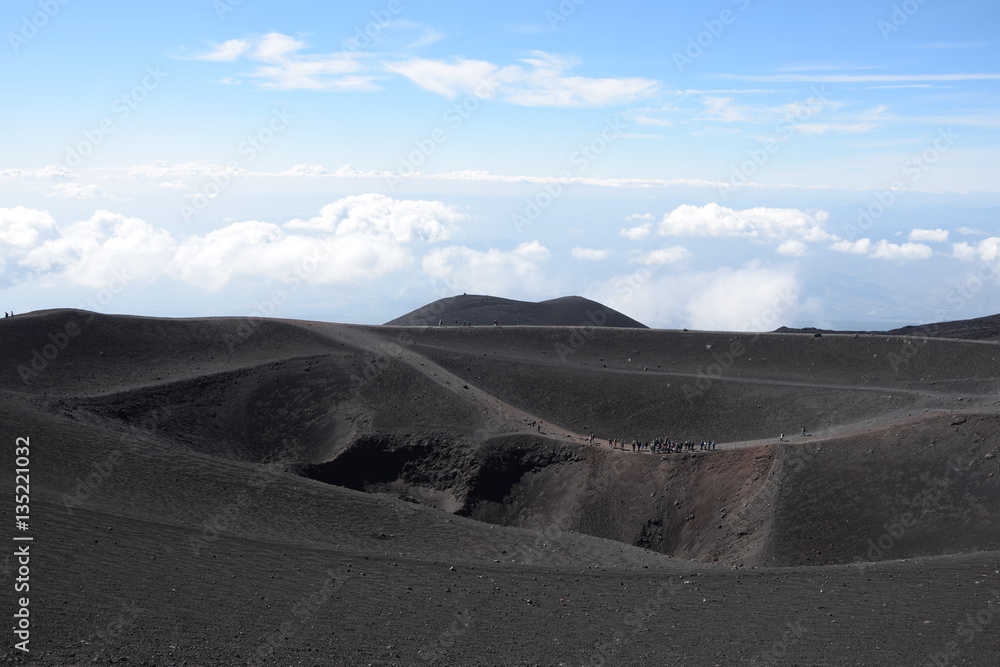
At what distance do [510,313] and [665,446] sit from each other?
183 feet

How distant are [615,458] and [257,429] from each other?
21.0 meters

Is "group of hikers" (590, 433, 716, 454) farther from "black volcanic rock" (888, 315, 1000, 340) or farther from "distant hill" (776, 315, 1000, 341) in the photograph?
"black volcanic rock" (888, 315, 1000, 340)

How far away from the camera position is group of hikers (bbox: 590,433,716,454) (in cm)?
4062

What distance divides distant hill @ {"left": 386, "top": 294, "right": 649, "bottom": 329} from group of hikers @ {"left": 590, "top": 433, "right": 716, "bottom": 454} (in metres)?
48.7

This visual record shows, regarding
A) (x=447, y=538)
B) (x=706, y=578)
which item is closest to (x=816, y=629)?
(x=706, y=578)

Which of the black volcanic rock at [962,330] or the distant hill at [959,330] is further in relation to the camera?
the black volcanic rock at [962,330]

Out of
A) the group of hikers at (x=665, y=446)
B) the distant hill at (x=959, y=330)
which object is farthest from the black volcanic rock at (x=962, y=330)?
the group of hikers at (x=665, y=446)

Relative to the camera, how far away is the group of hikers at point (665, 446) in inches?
1599

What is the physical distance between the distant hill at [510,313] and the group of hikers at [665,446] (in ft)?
160

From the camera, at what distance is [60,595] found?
1720 cm

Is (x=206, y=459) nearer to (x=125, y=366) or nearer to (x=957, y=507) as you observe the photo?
(x=125, y=366)

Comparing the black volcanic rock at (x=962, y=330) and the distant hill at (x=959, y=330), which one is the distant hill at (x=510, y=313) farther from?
the black volcanic rock at (x=962, y=330)

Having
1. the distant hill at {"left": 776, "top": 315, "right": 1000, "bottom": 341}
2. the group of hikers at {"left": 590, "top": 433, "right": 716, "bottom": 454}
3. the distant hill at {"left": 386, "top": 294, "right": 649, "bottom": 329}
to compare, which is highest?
the distant hill at {"left": 386, "top": 294, "right": 649, "bottom": 329}

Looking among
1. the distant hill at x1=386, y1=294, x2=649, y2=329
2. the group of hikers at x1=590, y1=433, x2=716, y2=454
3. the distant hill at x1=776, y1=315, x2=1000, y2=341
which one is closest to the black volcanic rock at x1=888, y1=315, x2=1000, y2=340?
the distant hill at x1=776, y1=315, x2=1000, y2=341
